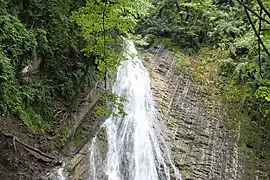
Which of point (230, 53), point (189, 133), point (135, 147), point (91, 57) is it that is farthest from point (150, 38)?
point (135, 147)

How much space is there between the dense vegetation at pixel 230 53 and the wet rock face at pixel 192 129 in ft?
1.24

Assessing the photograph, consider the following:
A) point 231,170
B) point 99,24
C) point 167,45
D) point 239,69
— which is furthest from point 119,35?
point 231,170

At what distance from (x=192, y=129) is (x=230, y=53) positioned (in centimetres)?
374

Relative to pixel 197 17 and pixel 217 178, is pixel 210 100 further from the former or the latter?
pixel 197 17

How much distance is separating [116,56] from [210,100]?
161 inches

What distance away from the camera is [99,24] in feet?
21.0

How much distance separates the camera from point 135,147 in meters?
8.02

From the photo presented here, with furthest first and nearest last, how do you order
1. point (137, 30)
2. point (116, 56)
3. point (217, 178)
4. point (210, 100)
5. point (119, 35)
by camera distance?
point (137, 30) → point (119, 35) → point (210, 100) → point (217, 178) → point (116, 56)

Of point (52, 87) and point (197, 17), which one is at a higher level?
point (197, 17)

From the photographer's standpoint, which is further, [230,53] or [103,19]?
[230,53]

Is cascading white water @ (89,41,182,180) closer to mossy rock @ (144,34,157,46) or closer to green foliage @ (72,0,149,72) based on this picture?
green foliage @ (72,0,149,72)

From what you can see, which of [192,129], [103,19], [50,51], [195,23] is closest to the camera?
[103,19]

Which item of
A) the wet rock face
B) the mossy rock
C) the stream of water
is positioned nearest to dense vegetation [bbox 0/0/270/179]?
the wet rock face

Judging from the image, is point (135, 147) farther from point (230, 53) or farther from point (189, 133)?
point (230, 53)
